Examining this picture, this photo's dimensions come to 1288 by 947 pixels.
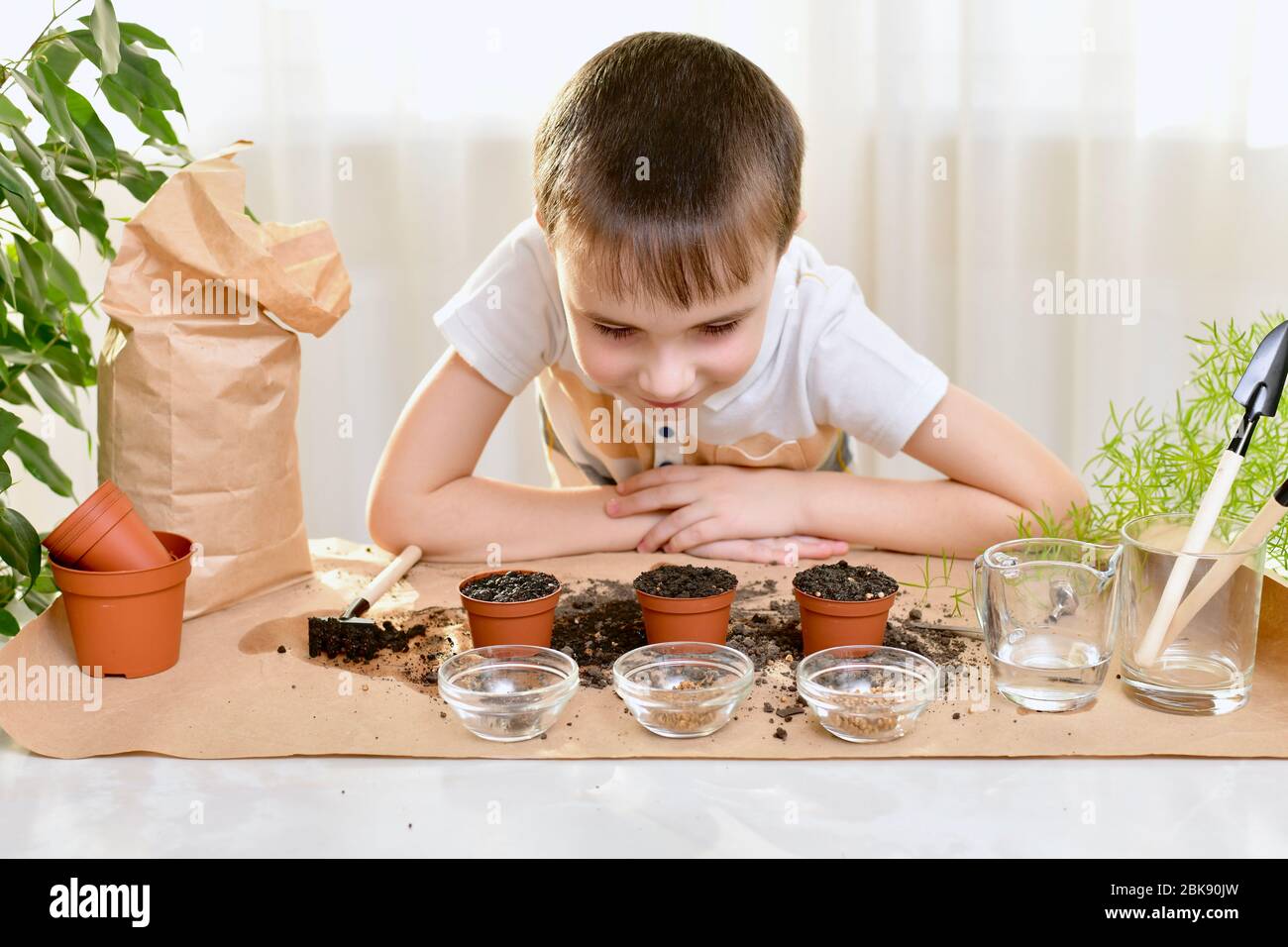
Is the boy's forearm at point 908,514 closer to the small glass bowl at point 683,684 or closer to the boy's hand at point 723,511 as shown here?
the boy's hand at point 723,511

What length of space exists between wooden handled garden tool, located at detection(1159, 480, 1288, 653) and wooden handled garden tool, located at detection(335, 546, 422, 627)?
2.06 feet

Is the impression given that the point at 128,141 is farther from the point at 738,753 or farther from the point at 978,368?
the point at 738,753

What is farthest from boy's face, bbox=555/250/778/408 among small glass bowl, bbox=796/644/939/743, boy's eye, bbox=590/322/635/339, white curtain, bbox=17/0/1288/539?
white curtain, bbox=17/0/1288/539

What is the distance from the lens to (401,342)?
2033 millimetres

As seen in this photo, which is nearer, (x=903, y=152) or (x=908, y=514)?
(x=908, y=514)

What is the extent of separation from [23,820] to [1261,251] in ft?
6.22

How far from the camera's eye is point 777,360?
1.30 metres

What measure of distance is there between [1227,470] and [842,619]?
0.97 feet

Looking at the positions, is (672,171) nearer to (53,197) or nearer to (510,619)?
(510,619)

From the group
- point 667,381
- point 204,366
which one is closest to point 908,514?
point 667,381

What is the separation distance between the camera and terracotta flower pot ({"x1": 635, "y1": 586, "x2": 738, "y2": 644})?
970mm

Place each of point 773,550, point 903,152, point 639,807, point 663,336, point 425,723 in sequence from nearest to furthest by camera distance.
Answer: point 639,807 < point 425,723 < point 663,336 < point 773,550 < point 903,152

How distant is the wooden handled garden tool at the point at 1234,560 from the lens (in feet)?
2.80
